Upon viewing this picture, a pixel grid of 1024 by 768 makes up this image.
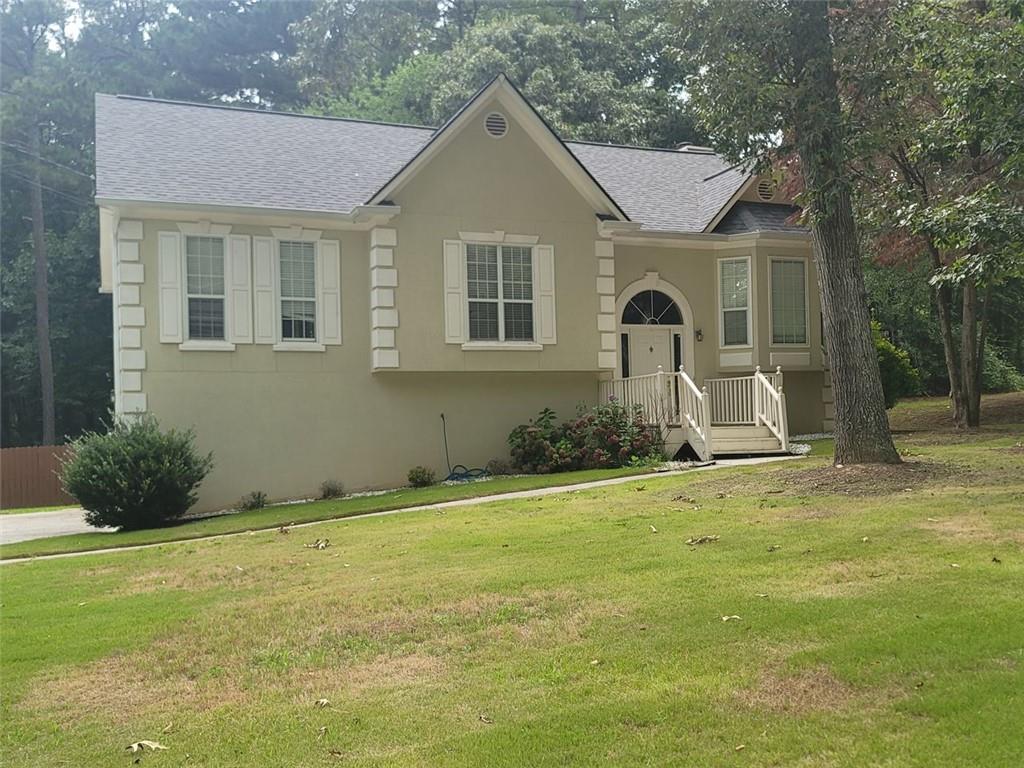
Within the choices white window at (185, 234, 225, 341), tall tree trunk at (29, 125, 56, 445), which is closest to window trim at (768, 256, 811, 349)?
white window at (185, 234, 225, 341)

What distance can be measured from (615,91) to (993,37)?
23547 millimetres

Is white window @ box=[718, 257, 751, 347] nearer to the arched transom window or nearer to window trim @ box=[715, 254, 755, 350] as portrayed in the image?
window trim @ box=[715, 254, 755, 350]

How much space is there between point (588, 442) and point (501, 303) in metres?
3.07

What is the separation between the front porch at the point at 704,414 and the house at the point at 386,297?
0.04m

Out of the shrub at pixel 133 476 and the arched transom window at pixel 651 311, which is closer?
the shrub at pixel 133 476

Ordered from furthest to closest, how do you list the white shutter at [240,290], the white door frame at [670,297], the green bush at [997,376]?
the green bush at [997,376] → the white door frame at [670,297] → the white shutter at [240,290]

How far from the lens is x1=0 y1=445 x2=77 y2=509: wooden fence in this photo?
25.9 m

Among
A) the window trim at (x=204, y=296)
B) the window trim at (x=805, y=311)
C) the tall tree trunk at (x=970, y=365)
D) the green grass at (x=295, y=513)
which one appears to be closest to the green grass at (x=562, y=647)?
the green grass at (x=295, y=513)

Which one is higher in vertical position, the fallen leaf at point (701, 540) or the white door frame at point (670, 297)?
the white door frame at point (670, 297)

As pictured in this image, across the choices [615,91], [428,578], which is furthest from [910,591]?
[615,91]

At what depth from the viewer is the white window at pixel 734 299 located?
19984 millimetres

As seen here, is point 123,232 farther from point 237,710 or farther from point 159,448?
point 237,710

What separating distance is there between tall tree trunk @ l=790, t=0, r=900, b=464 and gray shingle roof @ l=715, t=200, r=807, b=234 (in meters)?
7.17

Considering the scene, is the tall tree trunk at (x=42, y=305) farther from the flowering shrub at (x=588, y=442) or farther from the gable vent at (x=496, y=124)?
the gable vent at (x=496, y=124)
